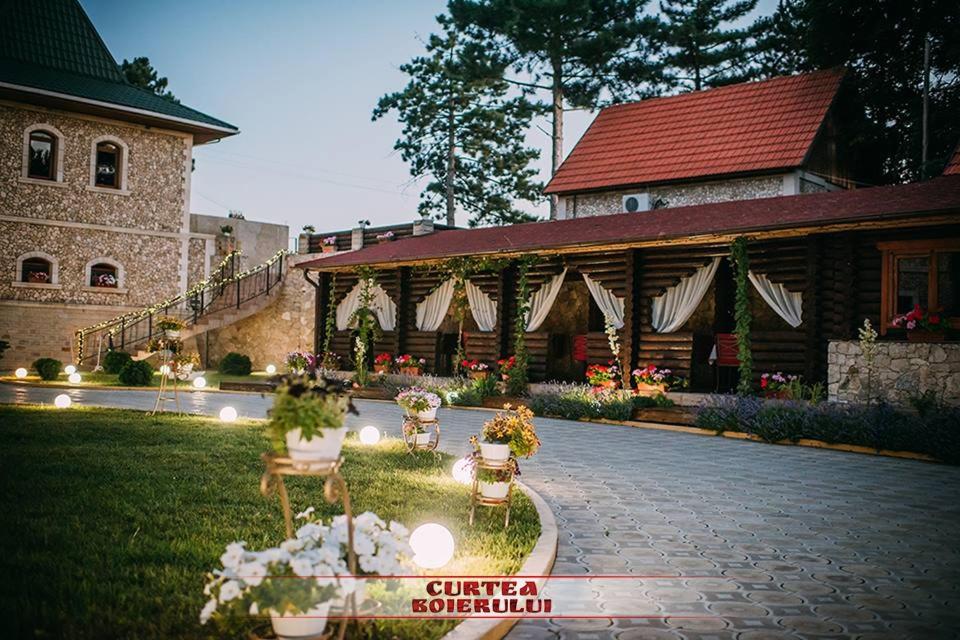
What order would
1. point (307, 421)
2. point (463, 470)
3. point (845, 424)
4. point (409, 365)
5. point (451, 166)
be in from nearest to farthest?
point (307, 421) → point (463, 470) → point (845, 424) → point (409, 365) → point (451, 166)

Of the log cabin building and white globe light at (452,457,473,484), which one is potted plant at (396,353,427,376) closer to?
the log cabin building

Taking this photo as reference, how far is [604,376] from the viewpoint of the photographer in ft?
56.5

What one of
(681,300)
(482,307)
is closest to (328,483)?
(681,300)

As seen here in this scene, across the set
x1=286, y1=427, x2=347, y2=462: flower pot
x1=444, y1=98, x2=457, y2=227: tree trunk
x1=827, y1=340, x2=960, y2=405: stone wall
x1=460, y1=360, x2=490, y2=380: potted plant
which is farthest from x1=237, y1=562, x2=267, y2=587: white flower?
x1=444, y1=98, x2=457, y2=227: tree trunk

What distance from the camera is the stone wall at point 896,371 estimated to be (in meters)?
12.6

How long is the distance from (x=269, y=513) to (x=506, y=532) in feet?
6.15

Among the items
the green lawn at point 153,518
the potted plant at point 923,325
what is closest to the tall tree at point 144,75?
the green lawn at point 153,518

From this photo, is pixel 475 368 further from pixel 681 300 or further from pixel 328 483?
pixel 328 483

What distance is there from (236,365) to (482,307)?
9.73 meters

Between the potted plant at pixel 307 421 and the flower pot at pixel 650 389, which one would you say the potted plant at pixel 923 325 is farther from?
the potted plant at pixel 307 421

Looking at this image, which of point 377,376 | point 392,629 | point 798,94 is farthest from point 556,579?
point 798,94

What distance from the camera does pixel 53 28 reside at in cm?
2742

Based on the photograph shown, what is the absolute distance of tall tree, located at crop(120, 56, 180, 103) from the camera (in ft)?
133

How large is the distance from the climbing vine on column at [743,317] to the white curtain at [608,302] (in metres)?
3.01
